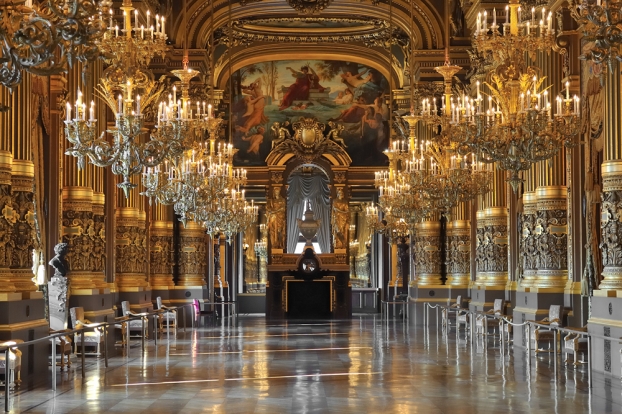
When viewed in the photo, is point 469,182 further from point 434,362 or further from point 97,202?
point 97,202

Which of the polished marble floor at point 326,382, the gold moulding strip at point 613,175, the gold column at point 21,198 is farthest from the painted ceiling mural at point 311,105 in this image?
the gold moulding strip at point 613,175

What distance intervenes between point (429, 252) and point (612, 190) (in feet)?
64.2

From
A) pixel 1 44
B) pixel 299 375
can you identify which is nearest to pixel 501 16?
pixel 299 375

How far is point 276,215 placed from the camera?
47.1 metres

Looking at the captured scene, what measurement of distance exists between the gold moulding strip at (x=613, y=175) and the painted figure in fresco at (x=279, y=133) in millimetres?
30332

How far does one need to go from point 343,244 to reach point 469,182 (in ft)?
84.5

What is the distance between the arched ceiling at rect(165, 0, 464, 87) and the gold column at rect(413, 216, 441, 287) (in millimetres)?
5946

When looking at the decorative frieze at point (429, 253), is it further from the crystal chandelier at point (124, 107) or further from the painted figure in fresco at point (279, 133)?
the crystal chandelier at point (124, 107)

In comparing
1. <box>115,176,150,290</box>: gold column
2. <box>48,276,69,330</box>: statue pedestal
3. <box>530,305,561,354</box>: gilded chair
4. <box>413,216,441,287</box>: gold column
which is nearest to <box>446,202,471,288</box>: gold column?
Result: <box>413,216,441,287</box>: gold column

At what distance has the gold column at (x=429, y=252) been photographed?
36.4 meters

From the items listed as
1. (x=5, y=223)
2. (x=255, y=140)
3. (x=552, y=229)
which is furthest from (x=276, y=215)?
(x=5, y=223)

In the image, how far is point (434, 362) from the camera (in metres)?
19.7

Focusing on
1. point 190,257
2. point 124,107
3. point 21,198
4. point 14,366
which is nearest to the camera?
point 14,366

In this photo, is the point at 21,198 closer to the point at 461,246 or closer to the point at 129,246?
the point at 129,246
